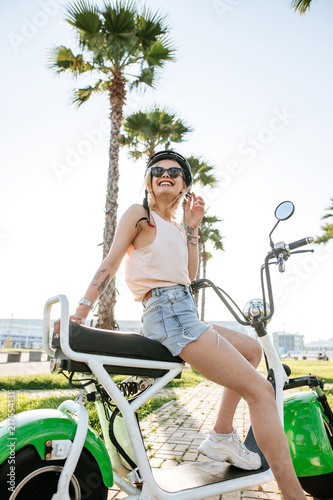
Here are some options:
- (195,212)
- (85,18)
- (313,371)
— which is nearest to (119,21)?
(85,18)

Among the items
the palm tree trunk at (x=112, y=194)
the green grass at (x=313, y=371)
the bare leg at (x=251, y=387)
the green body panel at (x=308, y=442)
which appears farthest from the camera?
the green grass at (x=313, y=371)

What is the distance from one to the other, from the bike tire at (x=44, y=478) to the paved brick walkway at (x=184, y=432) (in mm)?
1174

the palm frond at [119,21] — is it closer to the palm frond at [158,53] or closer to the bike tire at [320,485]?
the palm frond at [158,53]

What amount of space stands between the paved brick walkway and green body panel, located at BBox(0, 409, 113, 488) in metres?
1.19

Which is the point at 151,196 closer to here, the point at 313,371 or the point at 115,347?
the point at 115,347

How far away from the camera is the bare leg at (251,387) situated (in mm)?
1746

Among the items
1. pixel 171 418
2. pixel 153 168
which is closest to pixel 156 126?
pixel 171 418

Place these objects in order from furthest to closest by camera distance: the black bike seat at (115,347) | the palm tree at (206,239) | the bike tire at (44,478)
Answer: the palm tree at (206,239) → the black bike seat at (115,347) → the bike tire at (44,478)

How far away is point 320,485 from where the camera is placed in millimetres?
2328

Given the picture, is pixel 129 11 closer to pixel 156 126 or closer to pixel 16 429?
pixel 156 126

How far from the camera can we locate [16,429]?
58.1 inches

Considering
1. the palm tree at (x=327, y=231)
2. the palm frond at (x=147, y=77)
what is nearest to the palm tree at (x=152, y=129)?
the palm frond at (x=147, y=77)

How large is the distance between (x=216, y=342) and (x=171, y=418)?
396 cm

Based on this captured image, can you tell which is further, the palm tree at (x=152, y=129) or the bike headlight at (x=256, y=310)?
the palm tree at (x=152, y=129)
